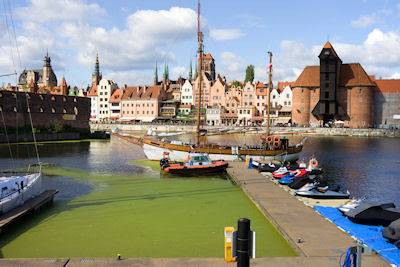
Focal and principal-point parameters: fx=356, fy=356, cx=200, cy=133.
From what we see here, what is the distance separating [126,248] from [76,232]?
339 cm

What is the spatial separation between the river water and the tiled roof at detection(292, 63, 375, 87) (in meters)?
80.0

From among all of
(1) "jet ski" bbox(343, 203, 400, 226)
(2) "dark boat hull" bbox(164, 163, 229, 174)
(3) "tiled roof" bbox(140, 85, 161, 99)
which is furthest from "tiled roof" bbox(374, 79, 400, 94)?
(1) "jet ski" bbox(343, 203, 400, 226)

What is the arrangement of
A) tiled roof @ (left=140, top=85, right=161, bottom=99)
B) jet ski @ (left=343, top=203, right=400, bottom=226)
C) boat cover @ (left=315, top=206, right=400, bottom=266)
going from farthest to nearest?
tiled roof @ (left=140, top=85, right=161, bottom=99) < jet ski @ (left=343, top=203, right=400, bottom=226) < boat cover @ (left=315, top=206, right=400, bottom=266)

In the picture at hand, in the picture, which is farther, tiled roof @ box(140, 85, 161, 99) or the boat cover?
tiled roof @ box(140, 85, 161, 99)

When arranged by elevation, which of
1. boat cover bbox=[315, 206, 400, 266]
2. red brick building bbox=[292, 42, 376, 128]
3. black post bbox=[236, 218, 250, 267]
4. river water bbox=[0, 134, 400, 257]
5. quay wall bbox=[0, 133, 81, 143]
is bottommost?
river water bbox=[0, 134, 400, 257]

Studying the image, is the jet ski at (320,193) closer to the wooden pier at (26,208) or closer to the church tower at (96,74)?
the wooden pier at (26,208)

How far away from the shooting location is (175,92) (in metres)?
141

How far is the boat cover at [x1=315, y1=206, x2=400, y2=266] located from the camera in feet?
42.4

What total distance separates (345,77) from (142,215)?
4214 inches

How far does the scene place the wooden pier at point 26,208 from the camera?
632 inches

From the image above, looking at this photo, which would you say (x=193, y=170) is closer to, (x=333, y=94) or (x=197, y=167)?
(x=197, y=167)

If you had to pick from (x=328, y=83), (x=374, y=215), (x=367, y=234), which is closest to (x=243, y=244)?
(x=367, y=234)

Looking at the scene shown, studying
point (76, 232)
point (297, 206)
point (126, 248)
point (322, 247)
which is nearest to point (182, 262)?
point (126, 248)

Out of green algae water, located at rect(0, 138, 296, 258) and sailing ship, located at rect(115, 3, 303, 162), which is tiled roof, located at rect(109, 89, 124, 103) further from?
green algae water, located at rect(0, 138, 296, 258)
